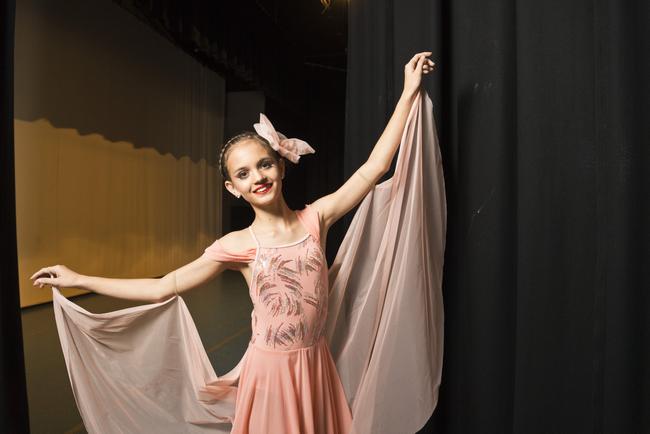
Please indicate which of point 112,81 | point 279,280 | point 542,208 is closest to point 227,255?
point 279,280

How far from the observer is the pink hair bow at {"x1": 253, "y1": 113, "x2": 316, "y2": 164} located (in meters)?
1.21

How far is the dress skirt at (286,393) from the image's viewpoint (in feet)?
3.97

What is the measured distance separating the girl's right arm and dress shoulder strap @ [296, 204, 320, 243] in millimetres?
255

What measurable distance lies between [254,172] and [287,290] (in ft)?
1.05

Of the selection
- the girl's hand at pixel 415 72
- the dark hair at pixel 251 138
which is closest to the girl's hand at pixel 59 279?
the dark hair at pixel 251 138

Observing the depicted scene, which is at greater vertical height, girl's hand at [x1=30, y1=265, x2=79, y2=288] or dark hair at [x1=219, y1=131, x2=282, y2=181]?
dark hair at [x1=219, y1=131, x2=282, y2=181]

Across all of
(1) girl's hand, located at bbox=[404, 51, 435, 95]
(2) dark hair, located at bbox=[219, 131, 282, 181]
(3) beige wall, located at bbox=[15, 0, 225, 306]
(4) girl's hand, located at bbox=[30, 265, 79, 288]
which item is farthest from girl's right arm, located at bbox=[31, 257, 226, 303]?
(3) beige wall, located at bbox=[15, 0, 225, 306]

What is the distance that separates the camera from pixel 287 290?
1210 mm

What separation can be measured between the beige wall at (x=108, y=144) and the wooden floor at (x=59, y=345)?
531mm

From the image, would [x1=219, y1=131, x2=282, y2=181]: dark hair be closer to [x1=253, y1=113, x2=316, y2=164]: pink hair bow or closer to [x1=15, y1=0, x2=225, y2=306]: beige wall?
[x1=253, y1=113, x2=316, y2=164]: pink hair bow

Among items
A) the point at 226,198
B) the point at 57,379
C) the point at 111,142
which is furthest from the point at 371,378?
the point at 226,198

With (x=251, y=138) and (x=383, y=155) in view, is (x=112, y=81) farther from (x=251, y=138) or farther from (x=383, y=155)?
(x=383, y=155)

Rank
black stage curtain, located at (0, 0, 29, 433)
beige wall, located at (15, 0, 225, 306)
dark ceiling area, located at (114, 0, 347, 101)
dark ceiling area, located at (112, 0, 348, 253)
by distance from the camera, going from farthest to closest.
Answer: beige wall, located at (15, 0, 225, 306)
dark ceiling area, located at (112, 0, 348, 253)
dark ceiling area, located at (114, 0, 347, 101)
black stage curtain, located at (0, 0, 29, 433)

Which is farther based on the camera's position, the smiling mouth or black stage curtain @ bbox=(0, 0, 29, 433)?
black stage curtain @ bbox=(0, 0, 29, 433)
